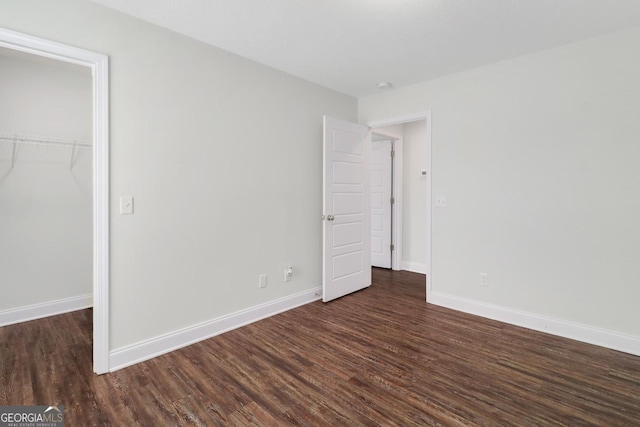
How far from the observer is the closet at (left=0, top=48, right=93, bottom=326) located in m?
3.07

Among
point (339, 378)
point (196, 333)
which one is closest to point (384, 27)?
point (339, 378)

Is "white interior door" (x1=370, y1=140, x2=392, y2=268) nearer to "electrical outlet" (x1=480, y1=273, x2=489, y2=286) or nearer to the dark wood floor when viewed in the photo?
"electrical outlet" (x1=480, y1=273, x2=489, y2=286)

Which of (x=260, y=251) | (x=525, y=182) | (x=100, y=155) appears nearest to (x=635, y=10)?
(x=525, y=182)

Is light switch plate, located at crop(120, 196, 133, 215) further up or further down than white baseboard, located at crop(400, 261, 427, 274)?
further up

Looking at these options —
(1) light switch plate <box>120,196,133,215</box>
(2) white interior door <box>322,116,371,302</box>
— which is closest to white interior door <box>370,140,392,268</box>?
(2) white interior door <box>322,116,371,302</box>

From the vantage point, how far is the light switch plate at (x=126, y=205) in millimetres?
2316

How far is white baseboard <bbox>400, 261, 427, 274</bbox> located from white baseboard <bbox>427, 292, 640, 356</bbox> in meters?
1.49

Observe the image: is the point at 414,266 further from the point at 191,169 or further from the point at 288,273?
the point at 191,169

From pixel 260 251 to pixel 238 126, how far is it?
1.27 metres

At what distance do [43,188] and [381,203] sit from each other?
15.0 ft

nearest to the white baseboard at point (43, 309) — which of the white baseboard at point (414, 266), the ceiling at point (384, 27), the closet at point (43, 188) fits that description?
the closet at point (43, 188)

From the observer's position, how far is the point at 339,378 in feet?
7.08

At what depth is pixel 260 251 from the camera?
10.6 feet

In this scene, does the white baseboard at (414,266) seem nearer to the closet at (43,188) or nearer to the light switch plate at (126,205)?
the light switch plate at (126,205)
